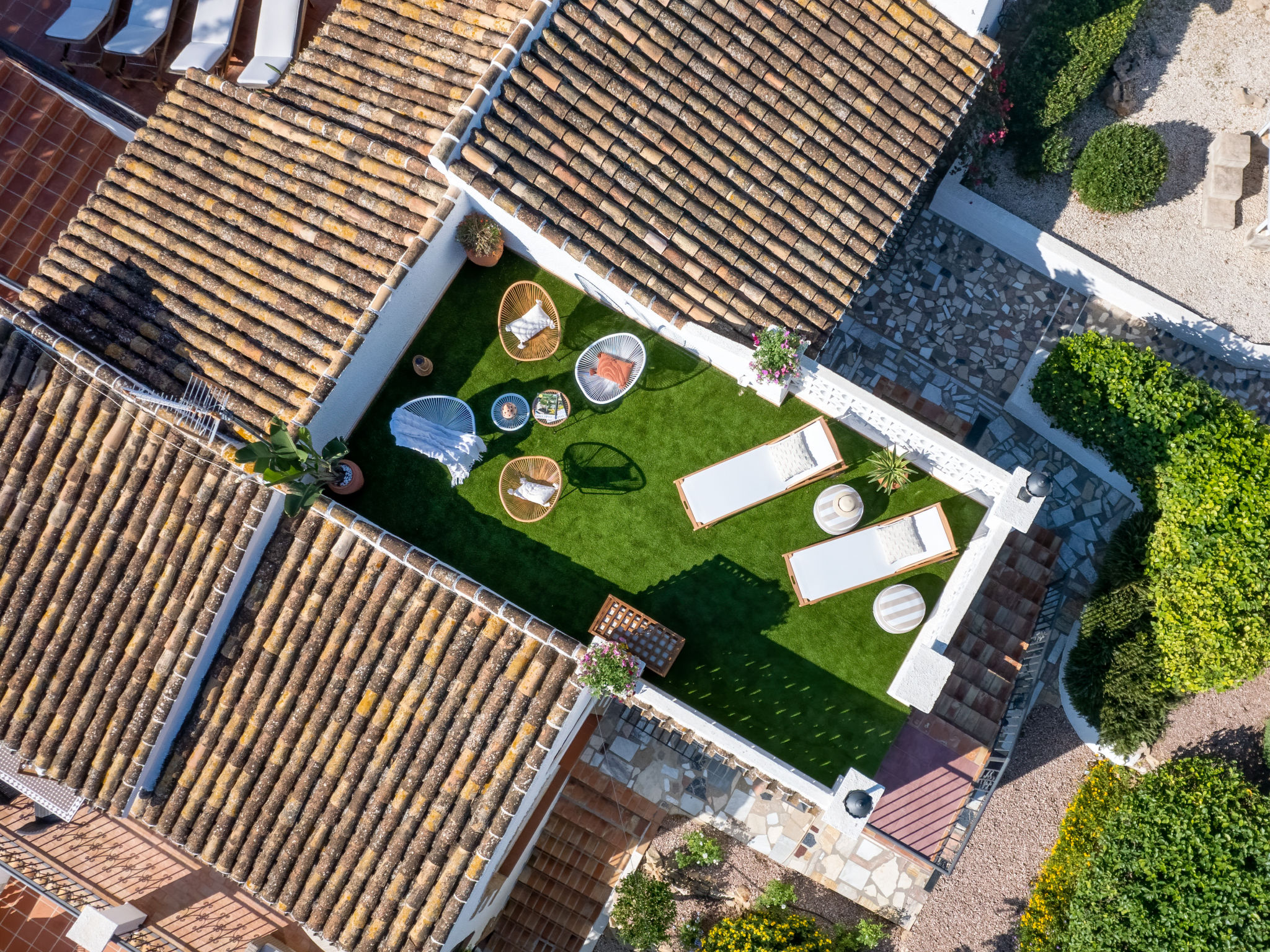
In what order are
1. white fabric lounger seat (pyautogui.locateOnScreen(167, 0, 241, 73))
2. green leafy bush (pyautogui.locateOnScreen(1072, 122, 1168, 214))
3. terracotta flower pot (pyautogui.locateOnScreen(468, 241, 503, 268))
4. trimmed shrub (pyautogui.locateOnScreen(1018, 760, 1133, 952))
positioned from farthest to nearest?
white fabric lounger seat (pyautogui.locateOnScreen(167, 0, 241, 73)), green leafy bush (pyautogui.locateOnScreen(1072, 122, 1168, 214)), trimmed shrub (pyautogui.locateOnScreen(1018, 760, 1133, 952)), terracotta flower pot (pyautogui.locateOnScreen(468, 241, 503, 268))

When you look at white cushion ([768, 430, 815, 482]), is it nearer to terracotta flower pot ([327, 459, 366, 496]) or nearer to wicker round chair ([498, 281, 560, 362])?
wicker round chair ([498, 281, 560, 362])

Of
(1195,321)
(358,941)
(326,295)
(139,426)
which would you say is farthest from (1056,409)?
(139,426)

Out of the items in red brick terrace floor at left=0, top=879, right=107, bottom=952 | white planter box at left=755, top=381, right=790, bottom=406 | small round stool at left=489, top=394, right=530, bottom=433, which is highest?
white planter box at left=755, top=381, right=790, bottom=406

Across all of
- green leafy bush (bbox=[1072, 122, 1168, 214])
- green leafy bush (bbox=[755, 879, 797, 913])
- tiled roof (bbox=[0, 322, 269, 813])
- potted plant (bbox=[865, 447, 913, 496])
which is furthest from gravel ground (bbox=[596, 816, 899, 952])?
green leafy bush (bbox=[1072, 122, 1168, 214])

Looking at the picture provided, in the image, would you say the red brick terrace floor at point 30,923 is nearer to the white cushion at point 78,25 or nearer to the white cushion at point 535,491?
the white cushion at point 535,491

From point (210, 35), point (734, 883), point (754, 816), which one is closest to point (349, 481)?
point (754, 816)

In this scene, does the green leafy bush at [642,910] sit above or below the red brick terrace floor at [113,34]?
below

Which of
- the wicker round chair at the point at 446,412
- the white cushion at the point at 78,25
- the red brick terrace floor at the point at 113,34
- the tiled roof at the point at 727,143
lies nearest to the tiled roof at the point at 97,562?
the wicker round chair at the point at 446,412
